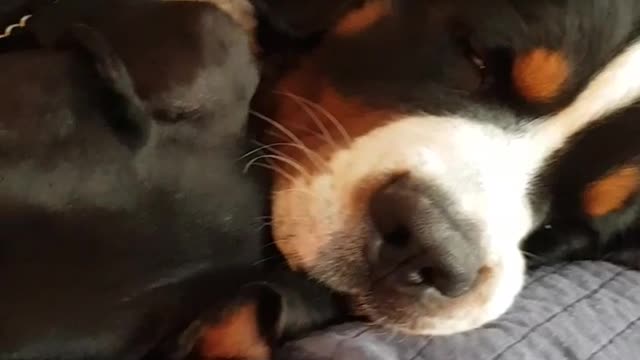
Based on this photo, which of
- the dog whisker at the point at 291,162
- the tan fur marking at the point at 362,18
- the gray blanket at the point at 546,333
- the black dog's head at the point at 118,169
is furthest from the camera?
the tan fur marking at the point at 362,18

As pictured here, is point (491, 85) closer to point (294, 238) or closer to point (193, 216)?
point (294, 238)

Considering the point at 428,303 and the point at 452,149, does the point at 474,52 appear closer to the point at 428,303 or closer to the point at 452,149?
the point at 452,149

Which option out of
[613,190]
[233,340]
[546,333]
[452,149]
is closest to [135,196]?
[233,340]

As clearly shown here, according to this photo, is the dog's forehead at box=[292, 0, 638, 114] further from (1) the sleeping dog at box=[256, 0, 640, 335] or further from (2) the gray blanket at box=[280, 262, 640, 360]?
(2) the gray blanket at box=[280, 262, 640, 360]

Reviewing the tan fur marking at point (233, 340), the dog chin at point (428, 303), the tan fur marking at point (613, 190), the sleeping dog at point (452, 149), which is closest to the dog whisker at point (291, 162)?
the sleeping dog at point (452, 149)

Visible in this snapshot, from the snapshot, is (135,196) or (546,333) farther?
(546,333)

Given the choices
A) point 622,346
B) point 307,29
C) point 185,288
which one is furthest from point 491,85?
point 185,288

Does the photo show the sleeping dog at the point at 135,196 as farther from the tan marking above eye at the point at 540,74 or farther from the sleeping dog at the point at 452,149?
the tan marking above eye at the point at 540,74

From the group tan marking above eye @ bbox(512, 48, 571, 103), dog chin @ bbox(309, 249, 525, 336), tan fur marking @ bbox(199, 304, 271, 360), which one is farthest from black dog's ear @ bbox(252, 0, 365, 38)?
tan fur marking @ bbox(199, 304, 271, 360)
